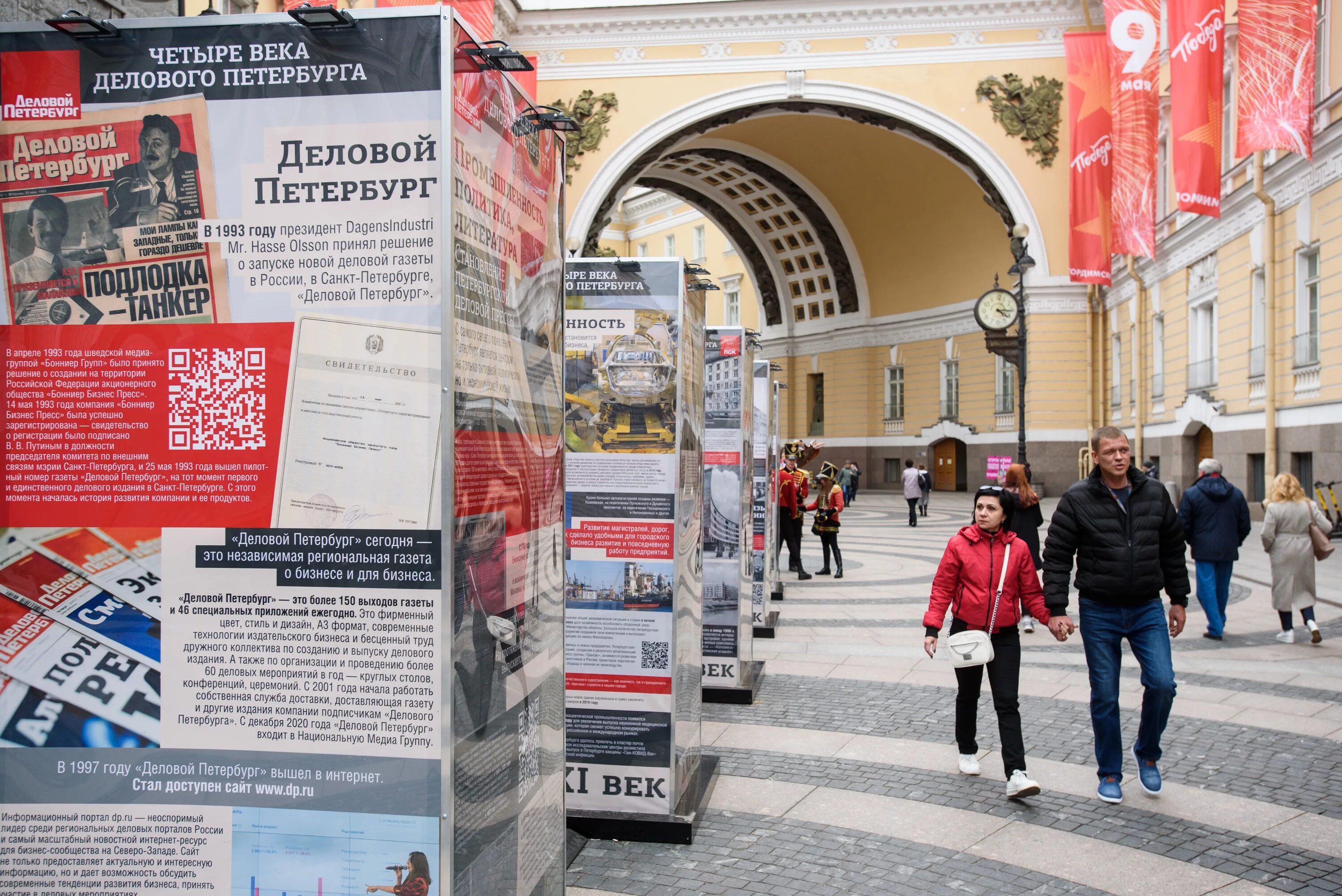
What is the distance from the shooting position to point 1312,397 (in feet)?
61.2

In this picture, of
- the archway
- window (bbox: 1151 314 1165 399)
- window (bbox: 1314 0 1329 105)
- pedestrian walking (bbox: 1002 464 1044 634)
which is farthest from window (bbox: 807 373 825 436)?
pedestrian walking (bbox: 1002 464 1044 634)

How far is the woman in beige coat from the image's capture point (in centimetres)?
952

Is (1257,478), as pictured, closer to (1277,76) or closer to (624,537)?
(1277,76)

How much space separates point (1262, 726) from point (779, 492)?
8426mm

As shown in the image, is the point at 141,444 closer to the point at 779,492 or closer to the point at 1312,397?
the point at 779,492

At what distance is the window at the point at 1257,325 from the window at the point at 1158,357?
228 inches

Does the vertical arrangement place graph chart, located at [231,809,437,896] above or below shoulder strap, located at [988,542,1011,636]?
below

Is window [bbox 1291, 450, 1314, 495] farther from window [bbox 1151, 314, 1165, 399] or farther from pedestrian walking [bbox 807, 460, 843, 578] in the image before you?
pedestrian walking [bbox 807, 460, 843, 578]

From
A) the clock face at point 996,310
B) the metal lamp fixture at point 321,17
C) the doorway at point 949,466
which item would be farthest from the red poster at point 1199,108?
the doorway at point 949,466

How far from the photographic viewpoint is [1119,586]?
553 cm

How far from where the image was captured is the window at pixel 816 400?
4703 cm

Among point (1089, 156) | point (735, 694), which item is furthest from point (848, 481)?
point (735, 694)

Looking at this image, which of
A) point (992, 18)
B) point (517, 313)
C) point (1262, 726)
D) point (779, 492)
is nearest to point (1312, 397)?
point (779, 492)

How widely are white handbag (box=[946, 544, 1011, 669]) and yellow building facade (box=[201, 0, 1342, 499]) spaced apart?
1449 cm
